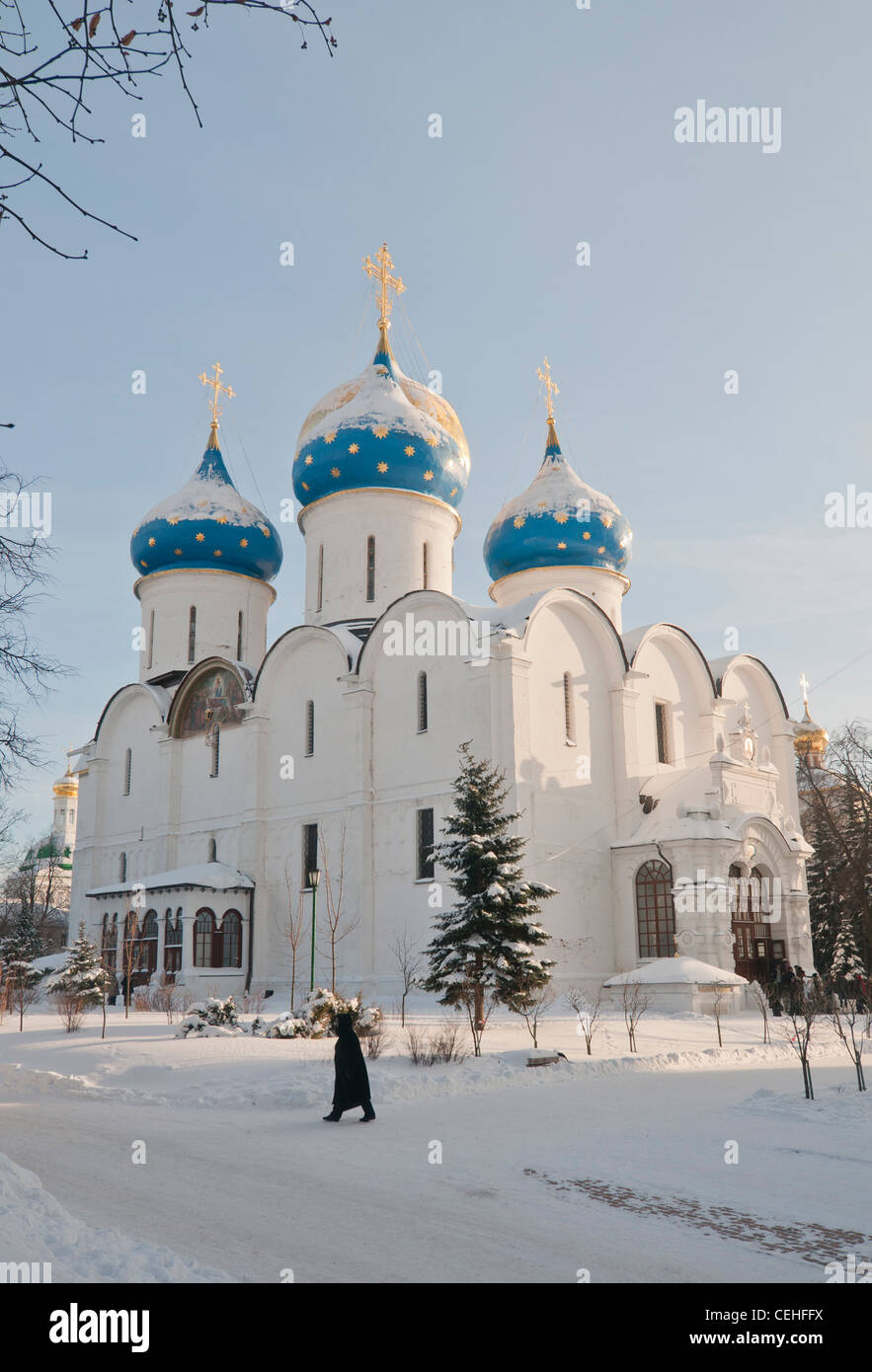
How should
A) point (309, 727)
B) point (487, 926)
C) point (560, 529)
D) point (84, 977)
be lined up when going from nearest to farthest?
1. point (487, 926)
2. point (84, 977)
3. point (309, 727)
4. point (560, 529)

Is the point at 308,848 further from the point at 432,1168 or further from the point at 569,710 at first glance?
the point at 432,1168

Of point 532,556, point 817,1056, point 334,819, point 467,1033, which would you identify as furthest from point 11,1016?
point 532,556

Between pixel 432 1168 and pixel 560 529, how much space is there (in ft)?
67.9

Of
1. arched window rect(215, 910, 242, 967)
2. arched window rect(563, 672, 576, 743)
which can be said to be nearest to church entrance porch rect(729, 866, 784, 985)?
arched window rect(563, 672, 576, 743)

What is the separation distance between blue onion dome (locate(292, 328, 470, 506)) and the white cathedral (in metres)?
0.06

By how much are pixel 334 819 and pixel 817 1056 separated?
11.6 meters

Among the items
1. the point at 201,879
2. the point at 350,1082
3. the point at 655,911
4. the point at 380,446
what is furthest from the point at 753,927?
the point at 350,1082

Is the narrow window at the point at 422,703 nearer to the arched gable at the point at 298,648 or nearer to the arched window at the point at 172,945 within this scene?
the arched gable at the point at 298,648

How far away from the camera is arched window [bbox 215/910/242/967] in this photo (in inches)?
931

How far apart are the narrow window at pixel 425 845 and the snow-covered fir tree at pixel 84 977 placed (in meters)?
5.89

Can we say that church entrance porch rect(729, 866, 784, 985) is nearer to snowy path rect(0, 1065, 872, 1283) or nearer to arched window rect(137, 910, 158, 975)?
snowy path rect(0, 1065, 872, 1283)

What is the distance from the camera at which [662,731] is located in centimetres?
2358

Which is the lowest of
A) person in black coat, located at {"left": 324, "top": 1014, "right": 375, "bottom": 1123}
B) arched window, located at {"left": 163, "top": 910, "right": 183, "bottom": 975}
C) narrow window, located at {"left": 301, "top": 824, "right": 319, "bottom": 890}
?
person in black coat, located at {"left": 324, "top": 1014, "right": 375, "bottom": 1123}
